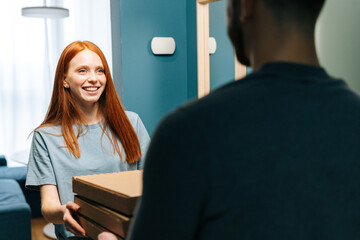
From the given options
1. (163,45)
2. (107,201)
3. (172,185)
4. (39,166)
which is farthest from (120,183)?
(163,45)

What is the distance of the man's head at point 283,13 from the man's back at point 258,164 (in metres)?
0.06

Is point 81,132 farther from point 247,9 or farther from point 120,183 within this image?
point 247,9

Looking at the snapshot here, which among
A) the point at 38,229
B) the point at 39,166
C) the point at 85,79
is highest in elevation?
the point at 85,79

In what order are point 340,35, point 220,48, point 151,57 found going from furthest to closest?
1. point 151,57
2. point 220,48
3. point 340,35

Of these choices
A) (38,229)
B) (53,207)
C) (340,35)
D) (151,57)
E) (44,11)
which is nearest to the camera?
(53,207)

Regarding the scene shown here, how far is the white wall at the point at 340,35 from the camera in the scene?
2.78 m

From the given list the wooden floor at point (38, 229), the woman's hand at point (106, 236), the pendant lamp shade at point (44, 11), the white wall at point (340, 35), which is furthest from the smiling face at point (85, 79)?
the pendant lamp shade at point (44, 11)

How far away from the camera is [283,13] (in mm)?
585

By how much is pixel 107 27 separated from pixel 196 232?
5934 mm

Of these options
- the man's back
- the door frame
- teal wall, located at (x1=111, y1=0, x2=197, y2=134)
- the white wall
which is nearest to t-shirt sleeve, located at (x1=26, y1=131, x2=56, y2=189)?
the man's back

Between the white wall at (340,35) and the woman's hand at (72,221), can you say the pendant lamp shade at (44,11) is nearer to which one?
the white wall at (340,35)

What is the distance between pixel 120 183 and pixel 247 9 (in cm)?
56

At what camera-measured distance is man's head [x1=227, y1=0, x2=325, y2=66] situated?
585mm

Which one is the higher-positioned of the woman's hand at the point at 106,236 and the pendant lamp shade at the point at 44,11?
the pendant lamp shade at the point at 44,11
